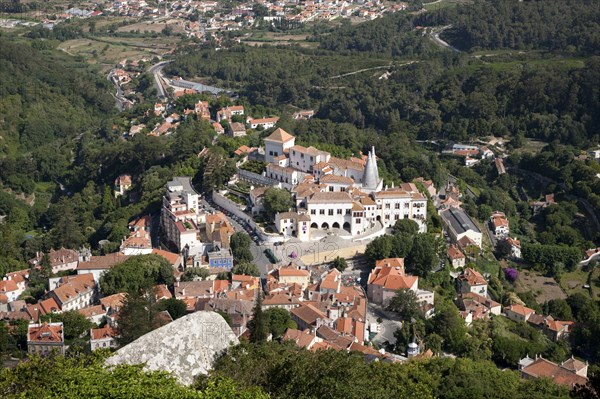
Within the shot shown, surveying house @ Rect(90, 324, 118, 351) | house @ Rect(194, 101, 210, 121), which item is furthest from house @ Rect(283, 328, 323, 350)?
house @ Rect(194, 101, 210, 121)

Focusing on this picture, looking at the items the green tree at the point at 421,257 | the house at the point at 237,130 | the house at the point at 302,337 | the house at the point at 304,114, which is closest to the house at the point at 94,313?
the house at the point at 302,337

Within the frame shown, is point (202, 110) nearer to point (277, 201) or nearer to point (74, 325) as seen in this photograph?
point (277, 201)

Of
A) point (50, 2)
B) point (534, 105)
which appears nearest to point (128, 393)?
point (534, 105)

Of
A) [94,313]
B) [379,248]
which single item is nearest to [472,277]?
[379,248]

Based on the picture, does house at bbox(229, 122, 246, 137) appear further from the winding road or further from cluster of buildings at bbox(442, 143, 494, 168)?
the winding road

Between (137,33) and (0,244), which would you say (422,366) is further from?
(137,33)

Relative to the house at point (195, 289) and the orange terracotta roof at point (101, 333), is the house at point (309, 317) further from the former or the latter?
the orange terracotta roof at point (101, 333)
